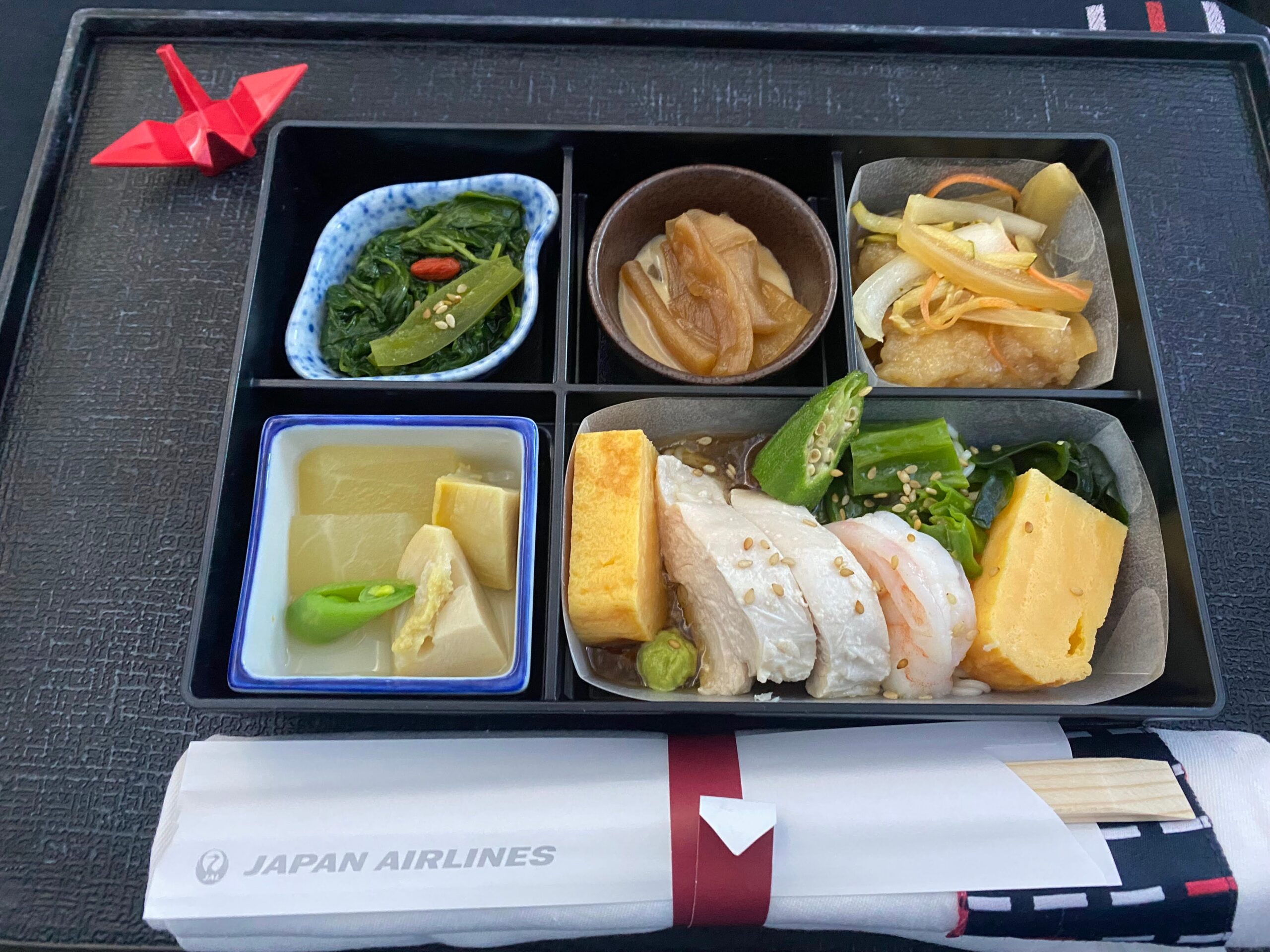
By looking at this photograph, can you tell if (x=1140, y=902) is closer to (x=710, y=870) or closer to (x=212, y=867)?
(x=710, y=870)

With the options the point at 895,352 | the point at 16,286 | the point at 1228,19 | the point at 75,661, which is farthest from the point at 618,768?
the point at 1228,19

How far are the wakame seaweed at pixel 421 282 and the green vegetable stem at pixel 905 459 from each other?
0.88 m

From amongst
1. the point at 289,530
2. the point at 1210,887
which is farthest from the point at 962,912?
the point at 289,530

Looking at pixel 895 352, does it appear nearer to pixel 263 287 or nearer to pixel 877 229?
pixel 877 229

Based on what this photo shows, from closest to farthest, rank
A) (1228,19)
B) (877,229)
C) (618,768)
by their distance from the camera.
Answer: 1. (618,768)
2. (877,229)
3. (1228,19)

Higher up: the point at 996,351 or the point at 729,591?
the point at 996,351

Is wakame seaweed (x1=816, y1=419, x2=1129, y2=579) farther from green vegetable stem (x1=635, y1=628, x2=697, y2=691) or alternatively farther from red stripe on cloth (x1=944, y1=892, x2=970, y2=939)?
red stripe on cloth (x1=944, y1=892, x2=970, y2=939)

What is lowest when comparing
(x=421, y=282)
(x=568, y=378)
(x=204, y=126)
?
(x=568, y=378)

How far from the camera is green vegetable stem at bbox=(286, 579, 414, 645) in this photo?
1530 millimetres

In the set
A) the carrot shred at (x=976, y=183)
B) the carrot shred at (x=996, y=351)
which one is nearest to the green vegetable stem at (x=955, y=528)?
the carrot shred at (x=996, y=351)

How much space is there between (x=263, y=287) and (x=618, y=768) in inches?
53.4

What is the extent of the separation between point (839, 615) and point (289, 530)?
3.89ft

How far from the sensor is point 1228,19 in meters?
2.45

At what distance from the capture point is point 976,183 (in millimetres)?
1950
